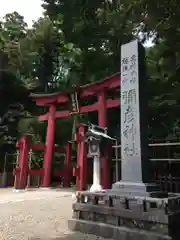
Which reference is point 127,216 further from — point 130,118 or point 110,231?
point 130,118

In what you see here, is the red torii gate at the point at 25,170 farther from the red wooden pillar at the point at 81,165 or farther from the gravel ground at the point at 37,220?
the gravel ground at the point at 37,220

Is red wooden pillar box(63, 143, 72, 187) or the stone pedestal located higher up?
red wooden pillar box(63, 143, 72, 187)

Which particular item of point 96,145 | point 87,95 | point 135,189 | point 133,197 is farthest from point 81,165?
point 133,197

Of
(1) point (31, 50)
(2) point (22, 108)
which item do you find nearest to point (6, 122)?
(2) point (22, 108)

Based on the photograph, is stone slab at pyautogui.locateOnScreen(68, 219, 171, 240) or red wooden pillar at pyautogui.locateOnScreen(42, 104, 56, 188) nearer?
stone slab at pyautogui.locateOnScreen(68, 219, 171, 240)

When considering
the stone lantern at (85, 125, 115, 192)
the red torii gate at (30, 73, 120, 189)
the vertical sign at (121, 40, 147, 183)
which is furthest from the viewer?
the red torii gate at (30, 73, 120, 189)

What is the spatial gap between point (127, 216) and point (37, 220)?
6.91 ft

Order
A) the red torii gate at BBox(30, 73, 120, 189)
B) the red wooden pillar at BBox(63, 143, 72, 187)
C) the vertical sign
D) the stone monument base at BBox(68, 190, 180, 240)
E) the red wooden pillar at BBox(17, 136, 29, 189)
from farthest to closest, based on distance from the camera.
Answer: the red wooden pillar at BBox(63, 143, 72, 187)
the red wooden pillar at BBox(17, 136, 29, 189)
the red torii gate at BBox(30, 73, 120, 189)
the vertical sign
the stone monument base at BBox(68, 190, 180, 240)

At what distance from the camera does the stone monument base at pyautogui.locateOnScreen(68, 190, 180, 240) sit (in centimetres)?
377

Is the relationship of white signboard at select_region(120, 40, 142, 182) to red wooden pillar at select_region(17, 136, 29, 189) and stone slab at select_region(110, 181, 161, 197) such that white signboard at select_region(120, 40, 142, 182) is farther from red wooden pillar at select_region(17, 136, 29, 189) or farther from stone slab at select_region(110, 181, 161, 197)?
red wooden pillar at select_region(17, 136, 29, 189)

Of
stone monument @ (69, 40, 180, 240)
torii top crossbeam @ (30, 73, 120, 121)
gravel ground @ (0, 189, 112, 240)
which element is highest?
torii top crossbeam @ (30, 73, 120, 121)

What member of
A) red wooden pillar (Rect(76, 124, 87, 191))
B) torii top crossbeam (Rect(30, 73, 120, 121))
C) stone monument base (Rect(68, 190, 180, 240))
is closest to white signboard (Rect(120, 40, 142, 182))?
stone monument base (Rect(68, 190, 180, 240))

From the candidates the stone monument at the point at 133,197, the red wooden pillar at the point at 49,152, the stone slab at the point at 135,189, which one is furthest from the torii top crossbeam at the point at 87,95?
the stone slab at the point at 135,189

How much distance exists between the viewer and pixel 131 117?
494cm
